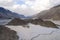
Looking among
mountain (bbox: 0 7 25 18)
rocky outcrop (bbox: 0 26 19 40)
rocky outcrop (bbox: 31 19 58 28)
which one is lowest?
rocky outcrop (bbox: 0 26 19 40)

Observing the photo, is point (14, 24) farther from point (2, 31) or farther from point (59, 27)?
point (59, 27)

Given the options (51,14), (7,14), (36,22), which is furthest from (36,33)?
(7,14)

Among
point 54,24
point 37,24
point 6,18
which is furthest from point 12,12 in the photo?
point 54,24

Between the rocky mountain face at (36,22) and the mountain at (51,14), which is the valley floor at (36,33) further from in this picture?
the mountain at (51,14)

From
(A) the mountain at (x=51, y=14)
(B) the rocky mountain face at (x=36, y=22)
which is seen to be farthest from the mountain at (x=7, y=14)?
(A) the mountain at (x=51, y=14)

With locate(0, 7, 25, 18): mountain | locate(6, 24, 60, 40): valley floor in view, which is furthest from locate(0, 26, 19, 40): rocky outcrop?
locate(0, 7, 25, 18): mountain

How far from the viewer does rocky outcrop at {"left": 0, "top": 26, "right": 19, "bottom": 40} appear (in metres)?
3.02

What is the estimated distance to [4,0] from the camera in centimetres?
330

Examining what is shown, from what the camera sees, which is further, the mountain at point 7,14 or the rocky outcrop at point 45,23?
the rocky outcrop at point 45,23

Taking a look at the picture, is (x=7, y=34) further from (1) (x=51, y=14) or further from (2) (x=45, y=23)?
(1) (x=51, y=14)

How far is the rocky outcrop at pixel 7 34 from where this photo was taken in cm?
302

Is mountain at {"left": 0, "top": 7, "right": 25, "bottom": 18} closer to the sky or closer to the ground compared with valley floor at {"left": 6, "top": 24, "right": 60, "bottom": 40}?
closer to the sky

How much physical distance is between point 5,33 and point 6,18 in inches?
14.1

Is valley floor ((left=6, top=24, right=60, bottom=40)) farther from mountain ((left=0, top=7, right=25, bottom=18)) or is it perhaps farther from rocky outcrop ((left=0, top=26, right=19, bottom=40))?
mountain ((left=0, top=7, right=25, bottom=18))
